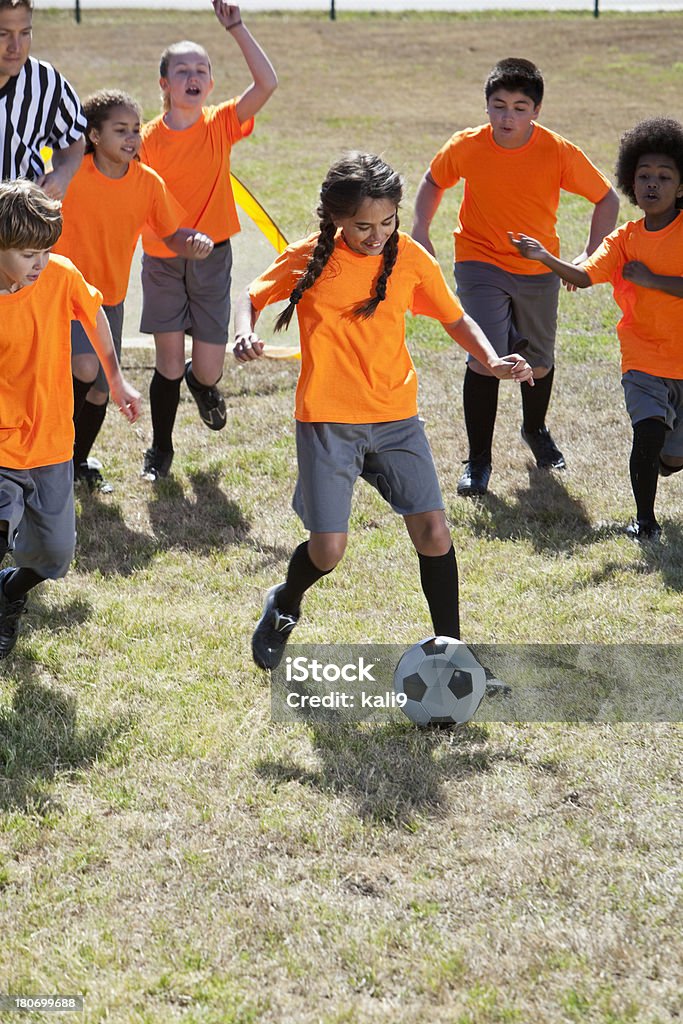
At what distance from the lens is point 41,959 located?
9.78 feet

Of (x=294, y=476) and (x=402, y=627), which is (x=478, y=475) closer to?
(x=294, y=476)

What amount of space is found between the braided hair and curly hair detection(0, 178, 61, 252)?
81 centimetres

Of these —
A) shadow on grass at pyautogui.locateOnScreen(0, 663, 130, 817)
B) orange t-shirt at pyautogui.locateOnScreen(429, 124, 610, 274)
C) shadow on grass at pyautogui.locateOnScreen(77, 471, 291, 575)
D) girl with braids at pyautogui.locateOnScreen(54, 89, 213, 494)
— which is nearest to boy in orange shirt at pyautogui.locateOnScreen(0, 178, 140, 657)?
shadow on grass at pyautogui.locateOnScreen(0, 663, 130, 817)

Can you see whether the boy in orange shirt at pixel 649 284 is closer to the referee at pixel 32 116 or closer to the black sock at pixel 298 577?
the black sock at pixel 298 577

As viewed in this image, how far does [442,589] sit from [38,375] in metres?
1.54

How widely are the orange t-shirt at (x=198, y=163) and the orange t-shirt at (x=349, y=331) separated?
7.86 ft

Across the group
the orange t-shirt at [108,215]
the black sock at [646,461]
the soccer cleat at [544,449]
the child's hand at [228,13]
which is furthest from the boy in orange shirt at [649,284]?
the orange t-shirt at [108,215]

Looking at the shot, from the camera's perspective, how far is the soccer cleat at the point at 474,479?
613 cm

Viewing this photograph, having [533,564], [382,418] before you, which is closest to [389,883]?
[382,418]

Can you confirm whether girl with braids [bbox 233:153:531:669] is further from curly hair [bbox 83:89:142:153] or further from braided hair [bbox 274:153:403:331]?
curly hair [bbox 83:89:142:153]

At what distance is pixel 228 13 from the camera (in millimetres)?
5566

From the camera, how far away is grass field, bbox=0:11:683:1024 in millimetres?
2914

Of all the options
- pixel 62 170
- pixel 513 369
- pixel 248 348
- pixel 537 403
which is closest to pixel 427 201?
pixel 537 403

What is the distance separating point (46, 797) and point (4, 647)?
0.99 m
